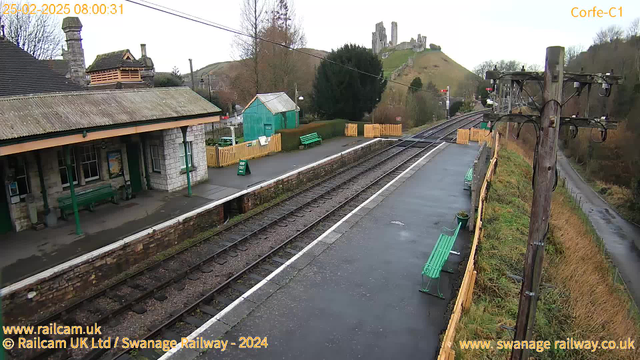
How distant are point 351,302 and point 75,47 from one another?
17.0 metres

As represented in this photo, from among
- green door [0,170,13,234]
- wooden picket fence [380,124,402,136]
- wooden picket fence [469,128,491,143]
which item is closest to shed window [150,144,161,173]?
green door [0,170,13,234]

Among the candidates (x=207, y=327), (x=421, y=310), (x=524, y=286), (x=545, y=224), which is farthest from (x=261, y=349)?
(x=545, y=224)

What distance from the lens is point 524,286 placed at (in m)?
4.78

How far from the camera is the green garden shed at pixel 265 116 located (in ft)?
83.9

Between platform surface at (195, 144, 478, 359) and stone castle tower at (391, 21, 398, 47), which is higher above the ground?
stone castle tower at (391, 21, 398, 47)

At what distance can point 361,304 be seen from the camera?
7.91m

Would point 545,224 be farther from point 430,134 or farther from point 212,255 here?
point 430,134

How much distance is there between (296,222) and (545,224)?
31.6 ft

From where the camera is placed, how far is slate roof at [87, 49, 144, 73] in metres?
16.8

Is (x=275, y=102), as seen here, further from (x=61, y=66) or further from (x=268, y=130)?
(x=61, y=66)

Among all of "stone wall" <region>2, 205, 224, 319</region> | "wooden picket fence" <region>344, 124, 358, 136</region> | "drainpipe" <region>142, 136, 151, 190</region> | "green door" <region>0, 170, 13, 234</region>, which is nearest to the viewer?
"stone wall" <region>2, 205, 224, 319</region>

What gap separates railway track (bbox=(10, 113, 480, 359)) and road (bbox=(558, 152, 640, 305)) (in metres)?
13.2

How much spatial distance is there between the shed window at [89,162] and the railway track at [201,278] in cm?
468

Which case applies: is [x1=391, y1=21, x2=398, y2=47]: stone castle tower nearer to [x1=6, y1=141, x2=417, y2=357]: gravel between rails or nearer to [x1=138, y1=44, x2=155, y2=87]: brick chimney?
[x1=138, y1=44, x2=155, y2=87]: brick chimney
